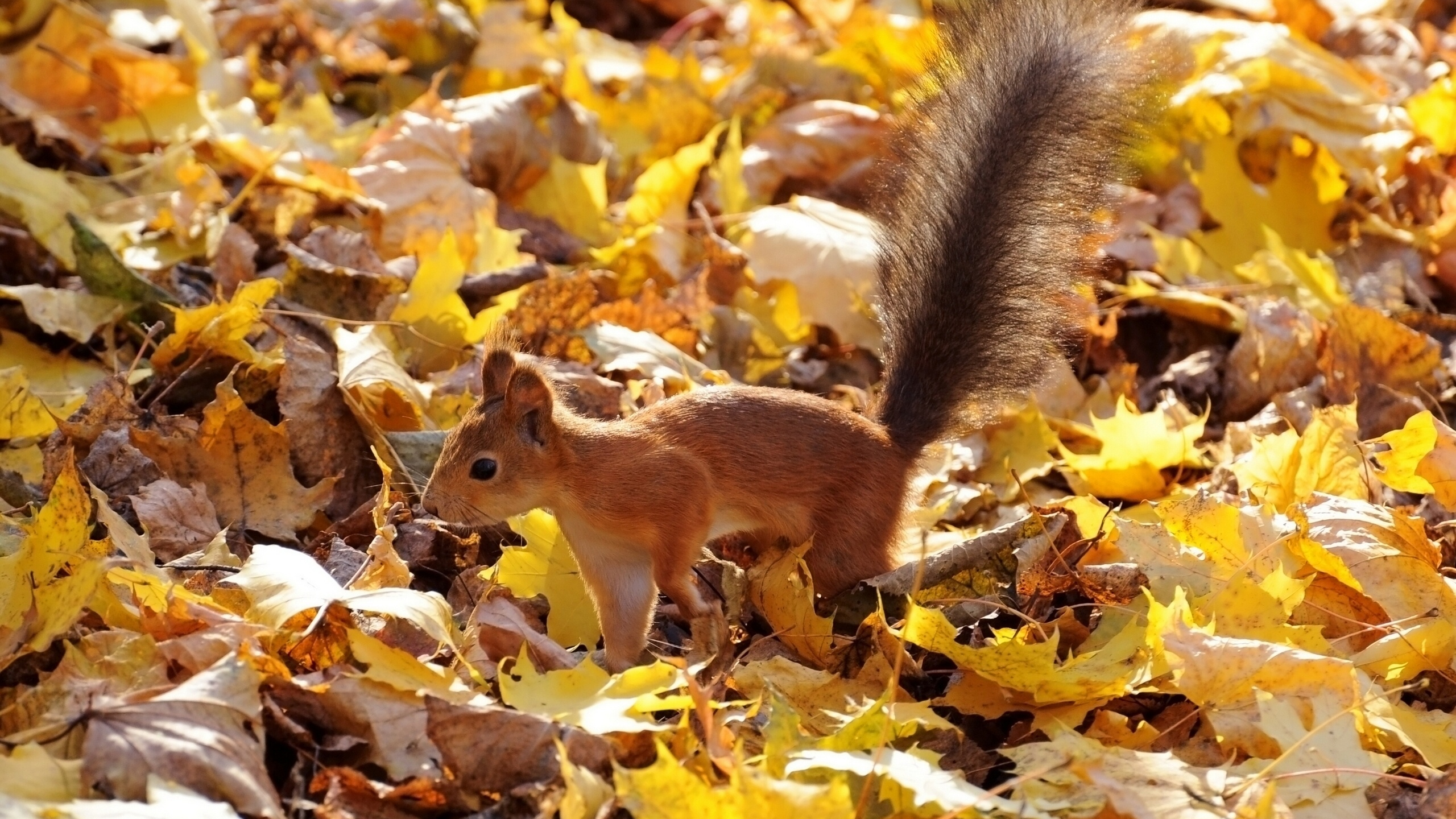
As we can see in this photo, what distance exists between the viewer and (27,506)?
187 cm

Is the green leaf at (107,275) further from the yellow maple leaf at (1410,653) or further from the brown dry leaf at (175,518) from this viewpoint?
the yellow maple leaf at (1410,653)

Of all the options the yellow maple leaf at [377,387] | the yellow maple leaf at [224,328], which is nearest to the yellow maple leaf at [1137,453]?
the yellow maple leaf at [377,387]

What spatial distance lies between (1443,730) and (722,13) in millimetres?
3323

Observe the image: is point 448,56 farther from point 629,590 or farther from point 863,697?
point 863,697

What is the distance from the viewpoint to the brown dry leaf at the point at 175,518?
6.26 feet

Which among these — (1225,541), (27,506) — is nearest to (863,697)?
(1225,541)

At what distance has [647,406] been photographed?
229 centimetres

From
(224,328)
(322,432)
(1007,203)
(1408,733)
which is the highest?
(1007,203)

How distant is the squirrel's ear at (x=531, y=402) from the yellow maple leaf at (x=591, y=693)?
0.45 meters

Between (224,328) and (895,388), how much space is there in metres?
0.99

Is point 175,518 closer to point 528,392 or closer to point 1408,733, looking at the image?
point 528,392

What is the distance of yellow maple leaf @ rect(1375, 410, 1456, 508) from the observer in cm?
199

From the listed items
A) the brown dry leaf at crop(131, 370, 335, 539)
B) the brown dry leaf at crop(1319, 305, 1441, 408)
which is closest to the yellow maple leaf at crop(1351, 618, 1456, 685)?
the brown dry leaf at crop(1319, 305, 1441, 408)

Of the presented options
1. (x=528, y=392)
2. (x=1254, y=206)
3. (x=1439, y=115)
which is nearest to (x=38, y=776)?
(x=528, y=392)
